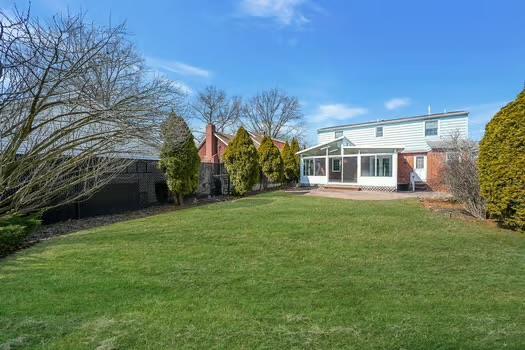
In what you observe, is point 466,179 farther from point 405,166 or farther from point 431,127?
point 431,127

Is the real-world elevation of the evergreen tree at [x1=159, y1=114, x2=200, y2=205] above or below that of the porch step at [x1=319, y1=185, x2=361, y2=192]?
above

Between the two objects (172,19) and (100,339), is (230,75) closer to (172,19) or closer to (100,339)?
(172,19)

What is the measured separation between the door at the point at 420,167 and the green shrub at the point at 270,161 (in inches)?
330

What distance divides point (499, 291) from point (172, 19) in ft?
20.4

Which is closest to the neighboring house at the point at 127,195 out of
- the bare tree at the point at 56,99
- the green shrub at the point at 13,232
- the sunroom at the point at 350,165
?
the green shrub at the point at 13,232

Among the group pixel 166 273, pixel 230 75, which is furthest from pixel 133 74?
pixel 230 75

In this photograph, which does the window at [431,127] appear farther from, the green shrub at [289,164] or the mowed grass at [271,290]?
the mowed grass at [271,290]

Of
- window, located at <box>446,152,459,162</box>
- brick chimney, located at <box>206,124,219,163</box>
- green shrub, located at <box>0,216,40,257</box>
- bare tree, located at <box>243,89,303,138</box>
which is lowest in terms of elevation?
green shrub, located at <box>0,216,40,257</box>

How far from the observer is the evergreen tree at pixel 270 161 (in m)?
21.2

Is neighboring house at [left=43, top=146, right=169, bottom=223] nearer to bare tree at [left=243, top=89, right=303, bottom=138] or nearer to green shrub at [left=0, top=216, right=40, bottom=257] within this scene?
green shrub at [left=0, top=216, right=40, bottom=257]

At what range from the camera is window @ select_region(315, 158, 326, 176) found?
2180 centimetres

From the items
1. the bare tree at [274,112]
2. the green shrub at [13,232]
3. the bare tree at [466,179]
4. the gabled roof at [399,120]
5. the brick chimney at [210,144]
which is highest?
the bare tree at [274,112]

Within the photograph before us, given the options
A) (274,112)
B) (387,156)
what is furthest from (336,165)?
(274,112)

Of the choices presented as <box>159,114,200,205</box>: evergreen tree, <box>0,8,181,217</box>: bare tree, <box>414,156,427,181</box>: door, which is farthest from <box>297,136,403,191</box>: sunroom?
<box>0,8,181,217</box>: bare tree
